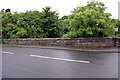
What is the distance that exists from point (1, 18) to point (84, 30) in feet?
56.0

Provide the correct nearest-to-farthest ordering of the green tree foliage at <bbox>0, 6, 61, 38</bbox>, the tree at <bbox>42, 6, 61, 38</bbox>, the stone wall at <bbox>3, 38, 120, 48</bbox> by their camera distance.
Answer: the stone wall at <bbox>3, 38, 120, 48</bbox> < the green tree foliage at <bbox>0, 6, 61, 38</bbox> < the tree at <bbox>42, 6, 61, 38</bbox>

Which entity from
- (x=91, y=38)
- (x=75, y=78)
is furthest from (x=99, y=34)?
(x=75, y=78)

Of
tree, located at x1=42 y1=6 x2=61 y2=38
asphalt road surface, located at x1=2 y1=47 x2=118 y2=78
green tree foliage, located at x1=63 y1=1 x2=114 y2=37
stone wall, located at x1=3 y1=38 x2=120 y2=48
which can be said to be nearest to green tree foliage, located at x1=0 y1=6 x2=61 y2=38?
tree, located at x1=42 y1=6 x2=61 y2=38

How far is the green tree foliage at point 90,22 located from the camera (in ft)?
38.3

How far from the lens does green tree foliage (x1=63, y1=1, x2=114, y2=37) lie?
460 inches

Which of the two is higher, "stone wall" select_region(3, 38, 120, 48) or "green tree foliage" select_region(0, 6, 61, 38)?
"green tree foliage" select_region(0, 6, 61, 38)

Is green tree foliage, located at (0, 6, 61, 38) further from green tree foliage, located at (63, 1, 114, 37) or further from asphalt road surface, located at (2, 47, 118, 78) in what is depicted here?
asphalt road surface, located at (2, 47, 118, 78)

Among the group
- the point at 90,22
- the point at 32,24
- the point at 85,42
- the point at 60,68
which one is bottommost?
the point at 60,68

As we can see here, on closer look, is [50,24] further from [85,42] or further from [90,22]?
[90,22]

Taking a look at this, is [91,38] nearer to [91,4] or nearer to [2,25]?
[91,4]

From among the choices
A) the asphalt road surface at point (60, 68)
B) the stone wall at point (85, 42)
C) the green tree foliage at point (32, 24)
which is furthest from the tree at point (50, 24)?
the asphalt road surface at point (60, 68)

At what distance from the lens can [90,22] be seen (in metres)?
12.0

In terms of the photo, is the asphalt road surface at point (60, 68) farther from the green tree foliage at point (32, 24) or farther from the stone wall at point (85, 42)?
the green tree foliage at point (32, 24)

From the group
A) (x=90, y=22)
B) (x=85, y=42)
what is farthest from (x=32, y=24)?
(x=90, y=22)
